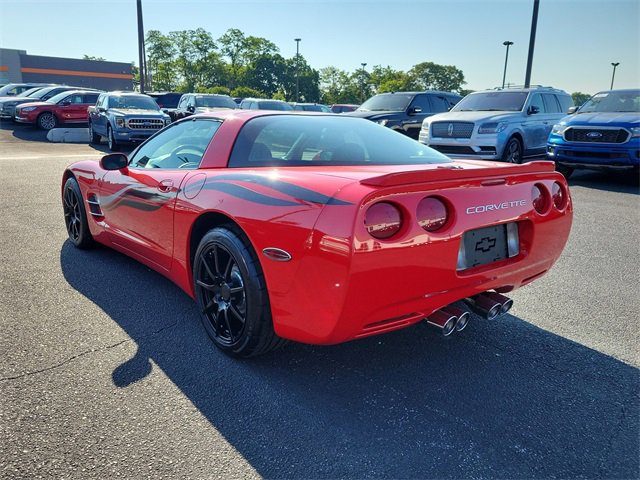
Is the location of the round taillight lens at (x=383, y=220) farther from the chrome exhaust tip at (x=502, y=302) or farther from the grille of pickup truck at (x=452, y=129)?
the grille of pickup truck at (x=452, y=129)

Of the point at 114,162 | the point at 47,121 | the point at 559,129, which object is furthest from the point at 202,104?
the point at 114,162

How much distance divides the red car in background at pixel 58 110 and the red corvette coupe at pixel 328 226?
19.2m

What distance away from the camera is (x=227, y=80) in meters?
75.3

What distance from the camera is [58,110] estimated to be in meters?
20.1

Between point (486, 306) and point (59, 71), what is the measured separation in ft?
271

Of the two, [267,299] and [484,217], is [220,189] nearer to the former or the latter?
[267,299]

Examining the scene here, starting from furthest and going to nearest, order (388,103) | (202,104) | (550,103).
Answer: (202,104) < (388,103) < (550,103)

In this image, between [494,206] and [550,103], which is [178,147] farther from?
[550,103]

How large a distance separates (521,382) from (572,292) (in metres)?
1.65

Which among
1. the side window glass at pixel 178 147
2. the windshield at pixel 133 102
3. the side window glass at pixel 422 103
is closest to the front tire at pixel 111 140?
the windshield at pixel 133 102

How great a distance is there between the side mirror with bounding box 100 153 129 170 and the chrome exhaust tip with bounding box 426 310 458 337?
102 inches

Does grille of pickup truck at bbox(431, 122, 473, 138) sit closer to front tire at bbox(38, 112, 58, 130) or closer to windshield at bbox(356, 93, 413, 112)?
windshield at bbox(356, 93, 413, 112)

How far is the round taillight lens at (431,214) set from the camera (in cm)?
227

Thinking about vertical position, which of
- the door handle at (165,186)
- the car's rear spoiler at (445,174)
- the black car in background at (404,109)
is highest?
the black car in background at (404,109)
